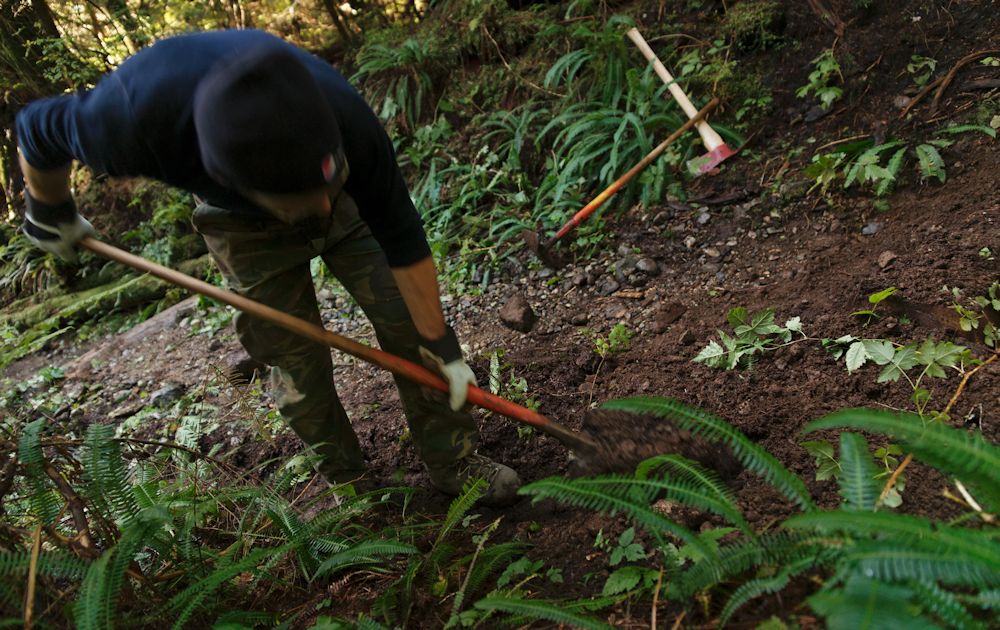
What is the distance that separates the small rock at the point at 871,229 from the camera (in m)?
2.97

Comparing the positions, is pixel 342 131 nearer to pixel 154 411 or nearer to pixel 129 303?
pixel 154 411

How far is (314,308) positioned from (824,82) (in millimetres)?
3386

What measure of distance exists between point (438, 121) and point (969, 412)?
4.60m

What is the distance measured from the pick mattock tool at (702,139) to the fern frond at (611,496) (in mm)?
2867

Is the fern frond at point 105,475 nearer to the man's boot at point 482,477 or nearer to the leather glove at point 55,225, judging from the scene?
the leather glove at point 55,225

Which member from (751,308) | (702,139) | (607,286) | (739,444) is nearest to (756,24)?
(702,139)

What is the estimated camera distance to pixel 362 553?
1.86 m

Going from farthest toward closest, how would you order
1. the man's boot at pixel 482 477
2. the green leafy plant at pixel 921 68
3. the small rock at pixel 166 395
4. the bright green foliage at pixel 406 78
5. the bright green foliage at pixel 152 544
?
the bright green foliage at pixel 406 78
the small rock at pixel 166 395
the green leafy plant at pixel 921 68
the man's boot at pixel 482 477
the bright green foliage at pixel 152 544

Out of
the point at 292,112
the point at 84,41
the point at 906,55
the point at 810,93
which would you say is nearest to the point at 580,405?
the point at 292,112

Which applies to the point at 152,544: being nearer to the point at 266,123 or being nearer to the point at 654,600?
the point at 266,123

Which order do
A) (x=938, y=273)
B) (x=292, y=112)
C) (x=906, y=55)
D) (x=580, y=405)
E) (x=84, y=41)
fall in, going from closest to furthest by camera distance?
(x=292, y=112), (x=938, y=273), (x=580, y=405), (x=906, y=55), (x=84, y=41)

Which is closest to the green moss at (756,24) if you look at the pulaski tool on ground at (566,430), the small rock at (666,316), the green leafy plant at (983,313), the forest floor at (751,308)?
the forest floor at (751,308)

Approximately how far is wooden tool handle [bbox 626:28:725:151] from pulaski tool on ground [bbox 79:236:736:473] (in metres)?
2.34

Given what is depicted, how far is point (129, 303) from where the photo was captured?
5.85m
